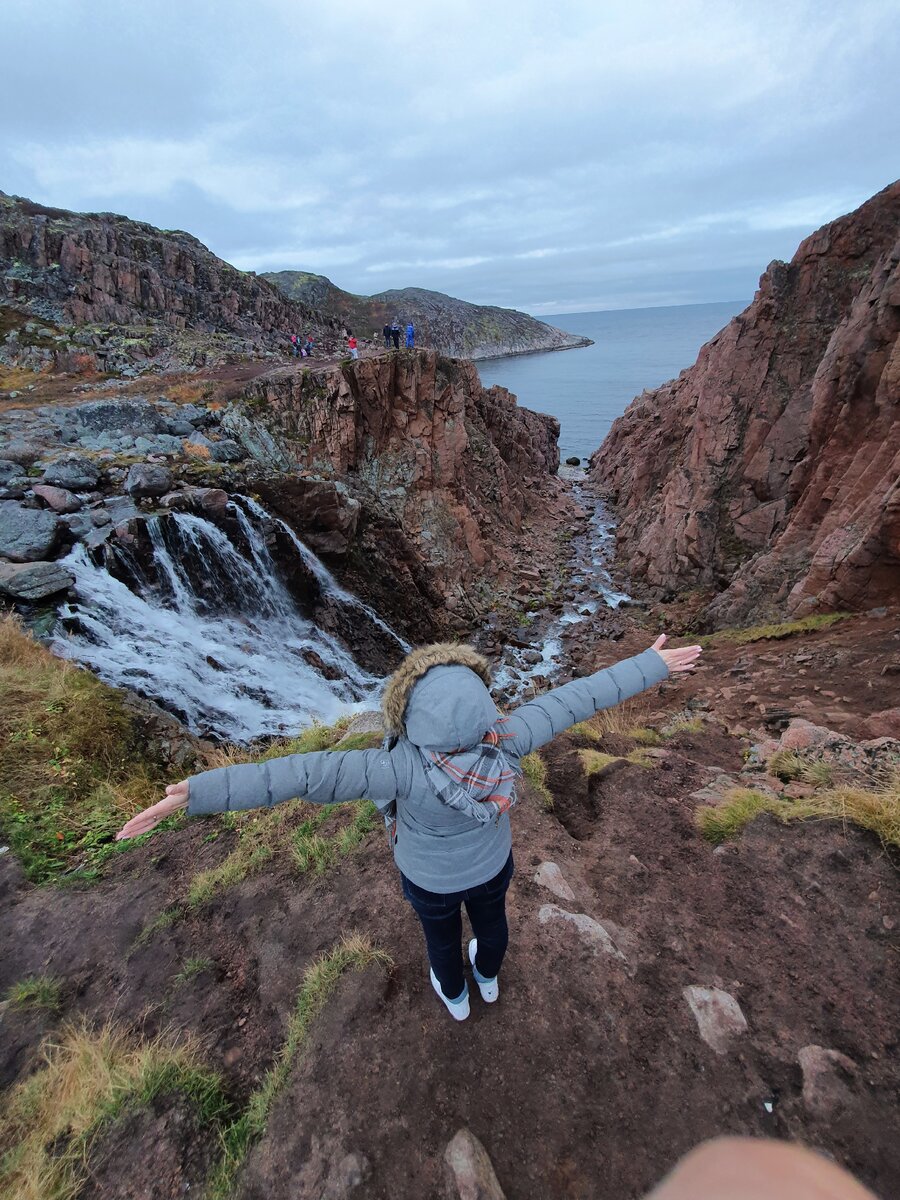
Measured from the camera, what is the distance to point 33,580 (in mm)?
10461

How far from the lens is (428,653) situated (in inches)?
98.7

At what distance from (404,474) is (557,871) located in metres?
19.7

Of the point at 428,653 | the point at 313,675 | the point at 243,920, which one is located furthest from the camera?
the point at 313,675

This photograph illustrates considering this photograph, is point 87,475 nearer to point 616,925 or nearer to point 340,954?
point 340,954

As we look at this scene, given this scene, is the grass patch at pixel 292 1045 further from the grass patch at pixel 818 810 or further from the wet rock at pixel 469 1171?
the grass patch at pixel 818 810

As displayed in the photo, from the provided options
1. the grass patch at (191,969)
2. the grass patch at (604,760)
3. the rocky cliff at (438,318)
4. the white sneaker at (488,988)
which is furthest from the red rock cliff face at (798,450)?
the rocky cliff at (438,318)

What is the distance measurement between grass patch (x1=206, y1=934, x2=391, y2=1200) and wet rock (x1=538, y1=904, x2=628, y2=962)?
1.23 m

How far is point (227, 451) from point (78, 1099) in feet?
60.2

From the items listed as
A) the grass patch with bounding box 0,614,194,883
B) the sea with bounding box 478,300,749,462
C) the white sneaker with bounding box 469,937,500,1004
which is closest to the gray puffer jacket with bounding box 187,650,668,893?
the white sneaker with bounding box 469,937,500,1004

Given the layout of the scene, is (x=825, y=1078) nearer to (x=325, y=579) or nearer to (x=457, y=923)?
(x=457, y=923)

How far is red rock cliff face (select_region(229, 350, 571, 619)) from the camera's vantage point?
20.3m

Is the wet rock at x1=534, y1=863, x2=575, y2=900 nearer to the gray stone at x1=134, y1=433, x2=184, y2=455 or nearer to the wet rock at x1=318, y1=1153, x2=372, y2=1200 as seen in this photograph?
the wet rock at x1=318, y1=1153, x2=372, y2=1200

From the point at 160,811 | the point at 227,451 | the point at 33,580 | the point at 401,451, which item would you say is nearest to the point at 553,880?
the point at 160,811

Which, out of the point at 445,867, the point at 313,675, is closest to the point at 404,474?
the point at 313,675
